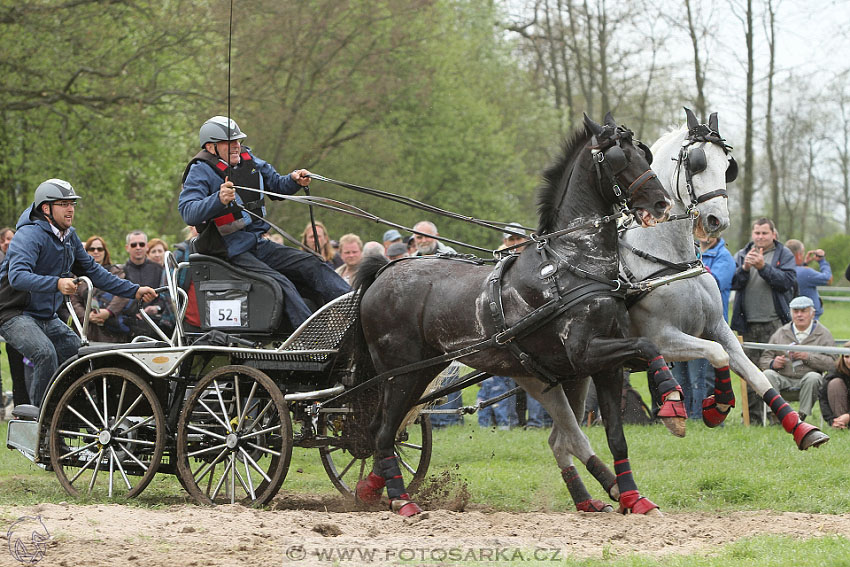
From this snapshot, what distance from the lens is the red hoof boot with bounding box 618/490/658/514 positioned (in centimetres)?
674

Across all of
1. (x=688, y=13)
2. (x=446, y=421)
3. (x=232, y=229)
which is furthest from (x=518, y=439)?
(x=688, y=13)

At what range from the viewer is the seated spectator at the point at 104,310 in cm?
1188

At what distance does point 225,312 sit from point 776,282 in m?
6.36

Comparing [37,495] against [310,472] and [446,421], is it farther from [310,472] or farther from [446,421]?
[446,421]

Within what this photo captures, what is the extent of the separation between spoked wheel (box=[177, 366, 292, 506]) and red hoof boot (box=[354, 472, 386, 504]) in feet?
2.05

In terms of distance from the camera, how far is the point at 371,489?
766 centimetres

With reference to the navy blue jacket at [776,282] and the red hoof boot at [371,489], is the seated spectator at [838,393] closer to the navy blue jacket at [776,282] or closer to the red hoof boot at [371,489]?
the navy blue jacket at [776,282]

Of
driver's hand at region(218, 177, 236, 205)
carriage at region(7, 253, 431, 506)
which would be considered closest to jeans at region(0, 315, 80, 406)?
carriage at region(7, 253, 431, 506)

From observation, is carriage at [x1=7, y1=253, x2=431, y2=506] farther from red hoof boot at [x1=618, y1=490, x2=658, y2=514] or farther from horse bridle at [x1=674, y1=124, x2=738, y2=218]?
horse bridle at [x1=674, y1=124, x2=738, y2=218]

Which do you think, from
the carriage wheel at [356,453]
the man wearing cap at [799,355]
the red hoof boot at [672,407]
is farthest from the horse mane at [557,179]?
the man wearing cap at [799,355]

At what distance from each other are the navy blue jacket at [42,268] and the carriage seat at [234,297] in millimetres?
898

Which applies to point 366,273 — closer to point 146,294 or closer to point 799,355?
point 146,294

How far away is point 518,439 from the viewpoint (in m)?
11.2

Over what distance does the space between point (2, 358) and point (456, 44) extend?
59.3 feet
